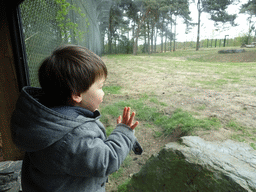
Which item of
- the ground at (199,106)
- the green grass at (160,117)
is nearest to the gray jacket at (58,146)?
the ground at (199,106)

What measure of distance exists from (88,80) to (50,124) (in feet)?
1.04

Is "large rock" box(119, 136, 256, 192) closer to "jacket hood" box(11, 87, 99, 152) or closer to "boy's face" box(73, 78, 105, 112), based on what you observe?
"boy's face" box(73, 78, 105, 112)

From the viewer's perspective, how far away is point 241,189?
3.76 ft

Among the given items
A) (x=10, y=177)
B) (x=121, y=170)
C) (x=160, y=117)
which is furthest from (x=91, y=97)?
(x=160, y=117)

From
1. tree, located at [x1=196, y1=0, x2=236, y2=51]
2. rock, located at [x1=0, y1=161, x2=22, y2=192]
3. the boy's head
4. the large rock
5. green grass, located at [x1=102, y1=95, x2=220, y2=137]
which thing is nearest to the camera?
the boy's head

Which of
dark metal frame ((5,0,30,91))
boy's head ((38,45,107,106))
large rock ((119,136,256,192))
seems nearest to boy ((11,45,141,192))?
boy's head ((38,45,107,106))

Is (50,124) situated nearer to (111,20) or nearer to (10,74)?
(10,74)

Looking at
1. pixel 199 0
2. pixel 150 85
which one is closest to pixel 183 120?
pixel 150 85

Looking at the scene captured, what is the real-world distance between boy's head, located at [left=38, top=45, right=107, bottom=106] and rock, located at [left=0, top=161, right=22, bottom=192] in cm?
160

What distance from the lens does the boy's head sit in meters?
0.98

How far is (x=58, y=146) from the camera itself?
0.88 meters

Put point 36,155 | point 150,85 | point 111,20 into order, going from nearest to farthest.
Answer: point 36,155 → point 150,85 → point 111,20

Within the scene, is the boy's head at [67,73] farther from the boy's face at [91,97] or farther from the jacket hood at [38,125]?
Answer: the jacket hood at [38,125]

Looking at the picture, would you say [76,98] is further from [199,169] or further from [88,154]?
[199,169]
